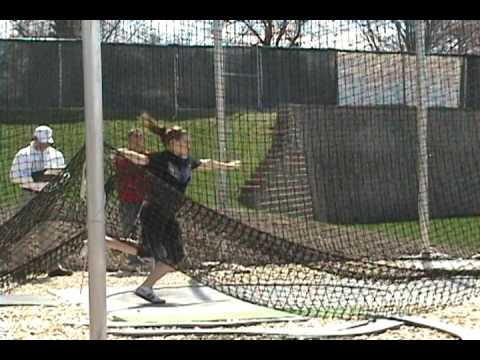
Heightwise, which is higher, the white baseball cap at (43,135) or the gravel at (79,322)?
the white baseball cap at (43,135)

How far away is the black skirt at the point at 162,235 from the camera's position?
5758mm

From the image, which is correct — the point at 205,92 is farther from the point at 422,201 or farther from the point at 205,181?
the point at 422,201

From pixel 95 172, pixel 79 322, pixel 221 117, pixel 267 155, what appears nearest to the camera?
pixel 95 172

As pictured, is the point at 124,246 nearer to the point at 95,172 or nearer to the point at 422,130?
the point at 95,172

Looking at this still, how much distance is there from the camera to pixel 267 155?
33.3 feet

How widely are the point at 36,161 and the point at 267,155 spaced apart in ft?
9.18

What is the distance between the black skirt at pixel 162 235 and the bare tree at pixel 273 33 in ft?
5.96

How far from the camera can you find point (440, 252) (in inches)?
359

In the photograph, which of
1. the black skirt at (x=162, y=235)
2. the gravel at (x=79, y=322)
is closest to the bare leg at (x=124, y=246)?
the black skirt at (x=162, y=235)

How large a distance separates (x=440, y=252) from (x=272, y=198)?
6.73ft

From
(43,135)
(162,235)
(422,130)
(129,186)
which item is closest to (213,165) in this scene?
(162,235)

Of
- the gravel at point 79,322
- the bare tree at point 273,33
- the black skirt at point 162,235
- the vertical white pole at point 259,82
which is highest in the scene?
the bare tree at point 273,33

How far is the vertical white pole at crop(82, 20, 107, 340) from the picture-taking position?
4.64 metres

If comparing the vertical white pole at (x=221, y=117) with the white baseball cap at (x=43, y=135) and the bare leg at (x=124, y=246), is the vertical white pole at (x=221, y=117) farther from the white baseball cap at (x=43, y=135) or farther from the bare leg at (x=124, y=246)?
the bare leg at (x=124, y=246)
